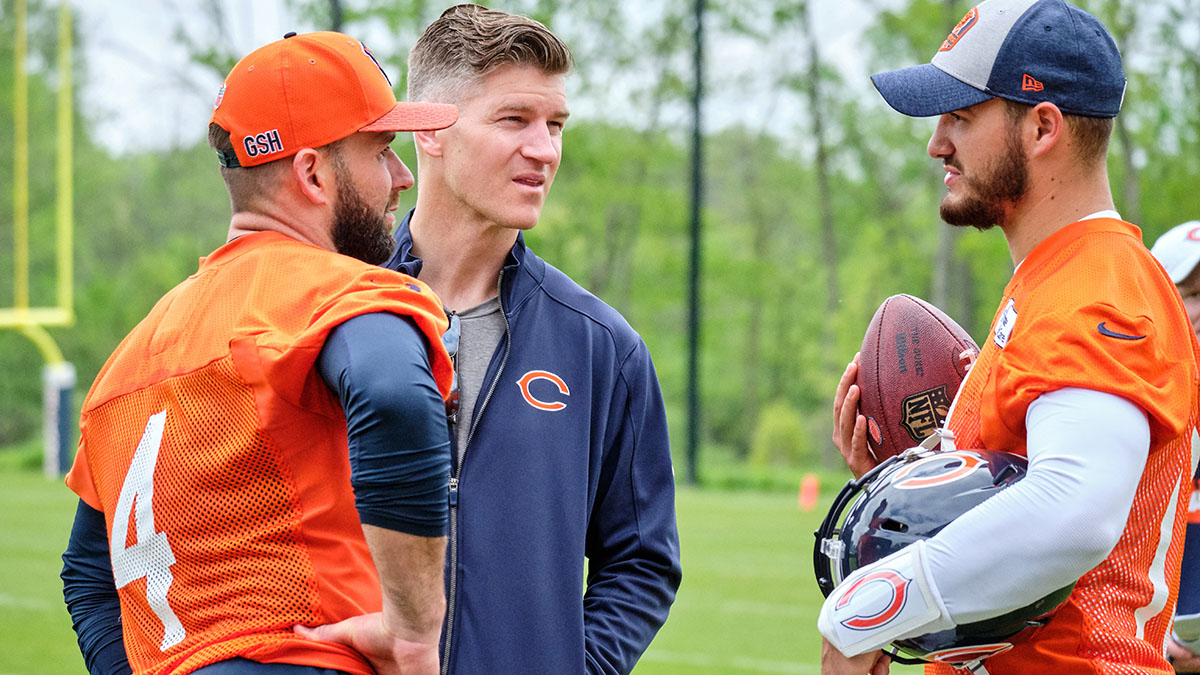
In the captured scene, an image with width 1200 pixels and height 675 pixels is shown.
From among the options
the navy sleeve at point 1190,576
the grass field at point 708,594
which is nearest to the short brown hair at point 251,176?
the navy sleeve at point 1190,576

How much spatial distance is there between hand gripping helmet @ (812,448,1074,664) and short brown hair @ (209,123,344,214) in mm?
1055

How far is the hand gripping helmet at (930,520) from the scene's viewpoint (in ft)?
6.63

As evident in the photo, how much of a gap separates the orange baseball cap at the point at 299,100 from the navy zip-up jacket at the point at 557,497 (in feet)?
2.10

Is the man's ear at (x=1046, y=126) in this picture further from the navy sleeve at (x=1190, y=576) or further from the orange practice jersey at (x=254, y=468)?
the navy sleeve at (x=1190, y=576)

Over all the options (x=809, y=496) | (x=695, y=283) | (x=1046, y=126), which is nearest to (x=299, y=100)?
(x=1046, y=126)

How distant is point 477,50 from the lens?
274 cm

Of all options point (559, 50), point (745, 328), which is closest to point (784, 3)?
point (745, 328)

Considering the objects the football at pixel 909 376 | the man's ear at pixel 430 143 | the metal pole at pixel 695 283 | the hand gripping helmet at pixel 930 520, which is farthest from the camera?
the metal pole at pixel 695 283

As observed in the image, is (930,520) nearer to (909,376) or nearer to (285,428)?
(909,376)

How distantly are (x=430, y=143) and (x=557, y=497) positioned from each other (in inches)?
33.8

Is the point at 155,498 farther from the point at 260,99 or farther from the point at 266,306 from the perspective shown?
the point at 260,99

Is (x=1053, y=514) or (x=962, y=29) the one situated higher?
(x=962, y=29)

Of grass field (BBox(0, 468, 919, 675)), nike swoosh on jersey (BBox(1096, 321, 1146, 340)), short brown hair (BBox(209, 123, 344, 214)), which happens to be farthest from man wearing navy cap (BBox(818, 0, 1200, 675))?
grass field (BBox(0, 468, 919, 675))

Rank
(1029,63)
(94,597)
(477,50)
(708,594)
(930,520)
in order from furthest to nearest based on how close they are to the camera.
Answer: (708,594), (477,50), (94,597), (1029,63), (930,520)
